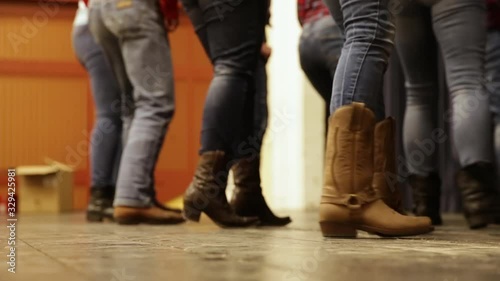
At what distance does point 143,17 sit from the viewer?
2.30 m

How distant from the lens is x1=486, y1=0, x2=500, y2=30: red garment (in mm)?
2182

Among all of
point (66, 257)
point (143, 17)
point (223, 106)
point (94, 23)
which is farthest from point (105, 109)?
point (66, 257)

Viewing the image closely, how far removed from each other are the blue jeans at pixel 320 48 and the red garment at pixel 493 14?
1.64 feet

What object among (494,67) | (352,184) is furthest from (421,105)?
(352,184)

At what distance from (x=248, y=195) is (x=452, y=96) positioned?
0.63m

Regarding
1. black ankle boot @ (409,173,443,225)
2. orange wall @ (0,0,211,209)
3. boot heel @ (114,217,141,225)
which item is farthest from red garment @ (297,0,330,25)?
orange wall @ (0,0,211,209)

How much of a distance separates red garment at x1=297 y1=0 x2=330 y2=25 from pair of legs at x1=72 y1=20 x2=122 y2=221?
2.85 feet

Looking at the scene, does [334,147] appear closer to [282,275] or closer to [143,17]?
[282,275]

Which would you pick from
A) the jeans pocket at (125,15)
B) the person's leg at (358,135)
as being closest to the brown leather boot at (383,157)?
the person's leg at (358,135)

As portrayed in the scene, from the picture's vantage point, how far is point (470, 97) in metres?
1.97

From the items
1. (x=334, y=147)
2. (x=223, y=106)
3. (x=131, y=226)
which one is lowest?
(x=131, y=226)

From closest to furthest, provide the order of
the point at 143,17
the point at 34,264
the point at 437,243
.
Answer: the point at 34,264
the point at 437,243
the point at 143,17

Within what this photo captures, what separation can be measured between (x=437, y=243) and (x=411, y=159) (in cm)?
78

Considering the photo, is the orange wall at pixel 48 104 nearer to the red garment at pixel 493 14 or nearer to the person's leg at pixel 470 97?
the red garment at pixel 493 14
